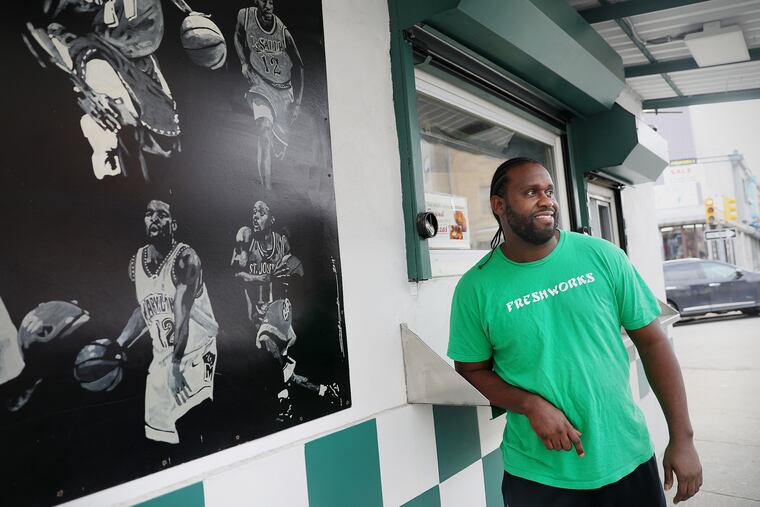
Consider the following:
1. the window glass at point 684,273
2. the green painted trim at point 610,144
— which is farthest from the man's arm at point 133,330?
the window glass at point 684,273

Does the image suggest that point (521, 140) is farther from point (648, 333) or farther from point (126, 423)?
point (126, 423)

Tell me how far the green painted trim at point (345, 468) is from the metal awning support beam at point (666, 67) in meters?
3.84

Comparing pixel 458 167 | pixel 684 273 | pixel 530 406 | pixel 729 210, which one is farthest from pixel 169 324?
pixel 729 210

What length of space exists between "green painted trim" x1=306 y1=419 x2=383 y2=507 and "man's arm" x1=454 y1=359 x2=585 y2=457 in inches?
14.2

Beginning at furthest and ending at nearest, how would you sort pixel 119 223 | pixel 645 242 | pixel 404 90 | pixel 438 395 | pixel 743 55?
pixel 645 242, pixel 743 55, pixel 404 90, pixel 438 395, pixel 119 223

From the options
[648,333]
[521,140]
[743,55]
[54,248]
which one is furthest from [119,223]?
[743,55]

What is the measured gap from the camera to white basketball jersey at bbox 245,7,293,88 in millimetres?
1424

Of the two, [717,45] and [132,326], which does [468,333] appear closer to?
[132,326]

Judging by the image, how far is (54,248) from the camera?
98cm

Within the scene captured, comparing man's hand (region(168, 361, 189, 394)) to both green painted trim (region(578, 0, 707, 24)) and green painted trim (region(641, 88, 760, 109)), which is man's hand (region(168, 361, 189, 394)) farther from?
green painted trim (region(641, 88, 760, 109))

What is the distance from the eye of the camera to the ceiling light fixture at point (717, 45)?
3.53 metres

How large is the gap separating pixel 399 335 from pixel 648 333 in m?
0.80

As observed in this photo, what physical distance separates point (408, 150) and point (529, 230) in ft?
1.81

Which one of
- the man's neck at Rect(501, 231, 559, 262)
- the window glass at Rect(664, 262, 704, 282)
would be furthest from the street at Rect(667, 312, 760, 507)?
the man's neck at Rect(501, 231, 559, 262)
